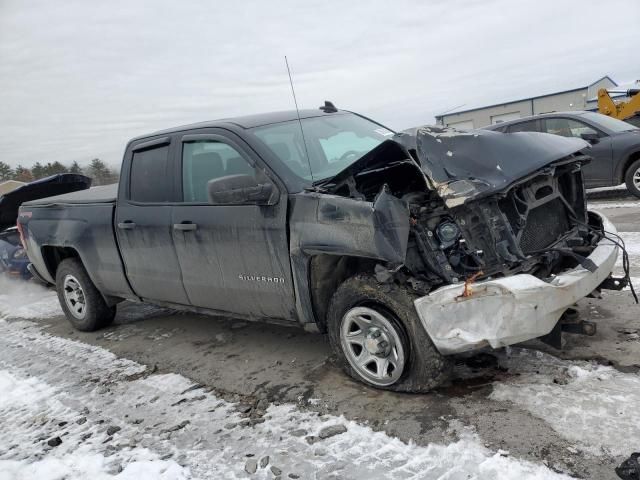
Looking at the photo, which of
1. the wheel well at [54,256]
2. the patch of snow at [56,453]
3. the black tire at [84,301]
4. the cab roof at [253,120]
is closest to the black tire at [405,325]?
the patch of snow at [56,453]

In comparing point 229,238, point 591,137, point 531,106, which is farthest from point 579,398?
point 531,106

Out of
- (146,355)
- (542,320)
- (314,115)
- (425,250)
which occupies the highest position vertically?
(314,115)

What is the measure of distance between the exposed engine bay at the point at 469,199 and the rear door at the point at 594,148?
615cm

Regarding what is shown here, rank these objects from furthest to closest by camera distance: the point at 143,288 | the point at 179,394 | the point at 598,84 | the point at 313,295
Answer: the point at 598,84
the point at 143,288
the point at 179,394
the point at 313,295

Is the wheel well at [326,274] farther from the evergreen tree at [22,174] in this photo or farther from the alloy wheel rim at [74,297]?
the evergreen tree at [22,174]

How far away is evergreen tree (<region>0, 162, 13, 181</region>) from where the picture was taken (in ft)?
180

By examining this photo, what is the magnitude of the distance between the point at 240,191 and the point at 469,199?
4.96 feet

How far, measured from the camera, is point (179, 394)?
12.5ft

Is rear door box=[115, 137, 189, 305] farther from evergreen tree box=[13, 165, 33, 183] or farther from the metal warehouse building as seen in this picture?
evergreen tree box=[13, 165, 33, 183]

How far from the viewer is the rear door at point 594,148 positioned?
8.83 m

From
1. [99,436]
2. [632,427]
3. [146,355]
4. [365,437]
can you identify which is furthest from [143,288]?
[632,427]

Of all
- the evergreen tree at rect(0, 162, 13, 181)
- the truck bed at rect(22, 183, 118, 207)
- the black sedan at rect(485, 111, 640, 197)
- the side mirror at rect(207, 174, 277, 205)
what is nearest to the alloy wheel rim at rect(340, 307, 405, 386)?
the side mirror at rect(207, 174, 277, 205)

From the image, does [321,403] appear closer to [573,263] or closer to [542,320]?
[542,320]

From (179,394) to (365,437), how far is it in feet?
5.15
